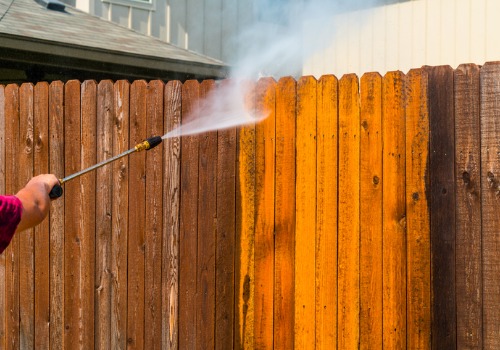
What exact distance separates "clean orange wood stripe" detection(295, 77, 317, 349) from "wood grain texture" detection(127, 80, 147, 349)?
1.22 metres

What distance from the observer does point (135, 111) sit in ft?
18.4

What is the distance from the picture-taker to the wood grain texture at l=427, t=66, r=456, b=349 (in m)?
4.32

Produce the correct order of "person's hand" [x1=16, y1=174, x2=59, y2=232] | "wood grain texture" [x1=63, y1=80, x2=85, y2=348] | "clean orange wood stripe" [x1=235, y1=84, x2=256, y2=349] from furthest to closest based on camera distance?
1. "wood grain texture" [x1=63, y1=80, x2=85, y2=348]
2. "clean orange wood stripe" [x1=235, y1=84, x2=256, y2=349]
3. "person's hand" [x1=16, y1=174, x2=59, y2=232]

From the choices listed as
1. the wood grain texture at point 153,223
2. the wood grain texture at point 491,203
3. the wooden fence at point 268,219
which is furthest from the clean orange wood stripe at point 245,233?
the wood grain texture at point 491,203

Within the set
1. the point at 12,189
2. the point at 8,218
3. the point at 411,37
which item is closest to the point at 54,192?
the point at 8,218

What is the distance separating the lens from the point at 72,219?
19.5 feet

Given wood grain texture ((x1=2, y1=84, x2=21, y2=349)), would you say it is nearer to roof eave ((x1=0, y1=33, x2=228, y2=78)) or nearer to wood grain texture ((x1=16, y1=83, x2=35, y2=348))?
wood grain texture ((x1=16, y1=83, x2=35, y2=348))

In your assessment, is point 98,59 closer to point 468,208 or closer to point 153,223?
point 153,223

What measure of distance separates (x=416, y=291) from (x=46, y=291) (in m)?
2.95

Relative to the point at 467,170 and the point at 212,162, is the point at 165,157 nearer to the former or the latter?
the point at 212,162

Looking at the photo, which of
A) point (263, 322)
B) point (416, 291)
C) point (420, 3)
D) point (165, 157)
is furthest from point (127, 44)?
point (416, 291)

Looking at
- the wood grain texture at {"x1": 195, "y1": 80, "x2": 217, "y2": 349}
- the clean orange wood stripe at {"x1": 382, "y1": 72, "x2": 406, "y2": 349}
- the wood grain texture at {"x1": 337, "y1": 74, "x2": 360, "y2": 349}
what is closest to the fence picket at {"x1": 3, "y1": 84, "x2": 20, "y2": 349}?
the wood grain texture at {"x1": 195, "y1": 80, "x2": 217, "y2": 349}

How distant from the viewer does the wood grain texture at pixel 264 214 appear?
5035mm

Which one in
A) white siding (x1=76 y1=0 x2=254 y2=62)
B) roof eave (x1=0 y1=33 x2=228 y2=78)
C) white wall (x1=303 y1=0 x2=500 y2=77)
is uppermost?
white siding (x1=76 y1=0 x2=254 y2=62)
